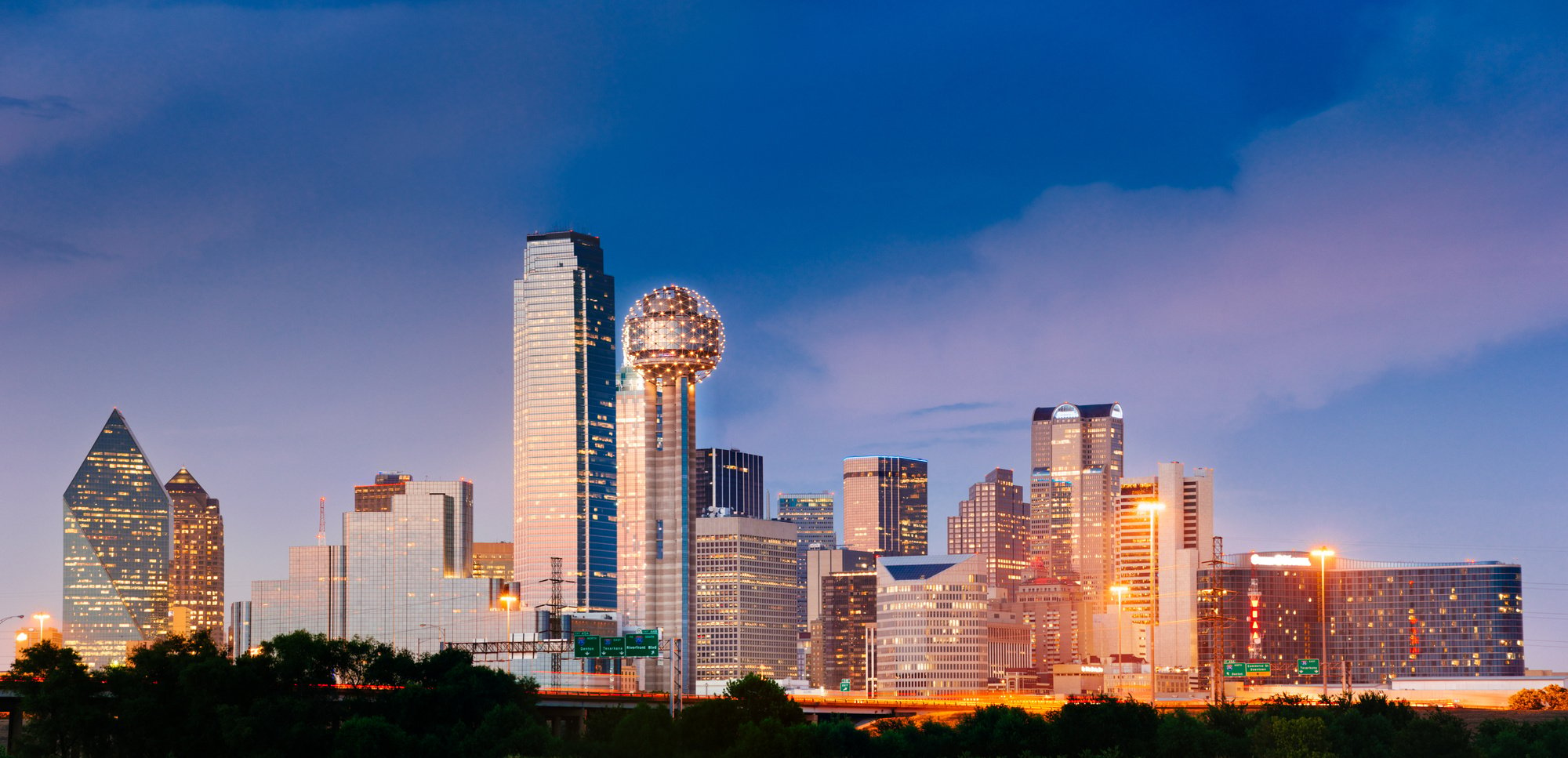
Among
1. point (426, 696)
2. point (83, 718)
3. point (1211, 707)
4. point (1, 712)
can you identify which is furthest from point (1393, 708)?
point (1, 712)

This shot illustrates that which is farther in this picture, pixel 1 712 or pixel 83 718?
pixel 1 712

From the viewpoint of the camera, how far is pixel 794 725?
487 feet

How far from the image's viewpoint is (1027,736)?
6048 inches

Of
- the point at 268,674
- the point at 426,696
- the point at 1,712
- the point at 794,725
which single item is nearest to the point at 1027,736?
the point at 794,725

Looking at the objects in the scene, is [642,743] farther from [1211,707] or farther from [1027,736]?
[1211,707]

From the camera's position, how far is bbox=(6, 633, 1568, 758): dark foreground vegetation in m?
145

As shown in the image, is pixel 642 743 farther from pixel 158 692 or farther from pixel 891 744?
pixel 158 692

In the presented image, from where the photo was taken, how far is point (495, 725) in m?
160

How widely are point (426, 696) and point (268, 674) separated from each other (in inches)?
588

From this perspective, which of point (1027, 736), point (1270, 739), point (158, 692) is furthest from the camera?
point (158, 692)

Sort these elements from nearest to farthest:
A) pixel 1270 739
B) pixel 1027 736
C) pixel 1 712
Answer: pixel 1270 739 < pixel 1027 736 < pixel 1 712

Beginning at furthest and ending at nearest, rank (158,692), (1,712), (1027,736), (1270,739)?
(1,712), (158,692), (1027,736), (1270,739)

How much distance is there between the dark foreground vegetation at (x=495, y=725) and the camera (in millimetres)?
144625

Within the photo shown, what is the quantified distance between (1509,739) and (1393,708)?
76.7ft
